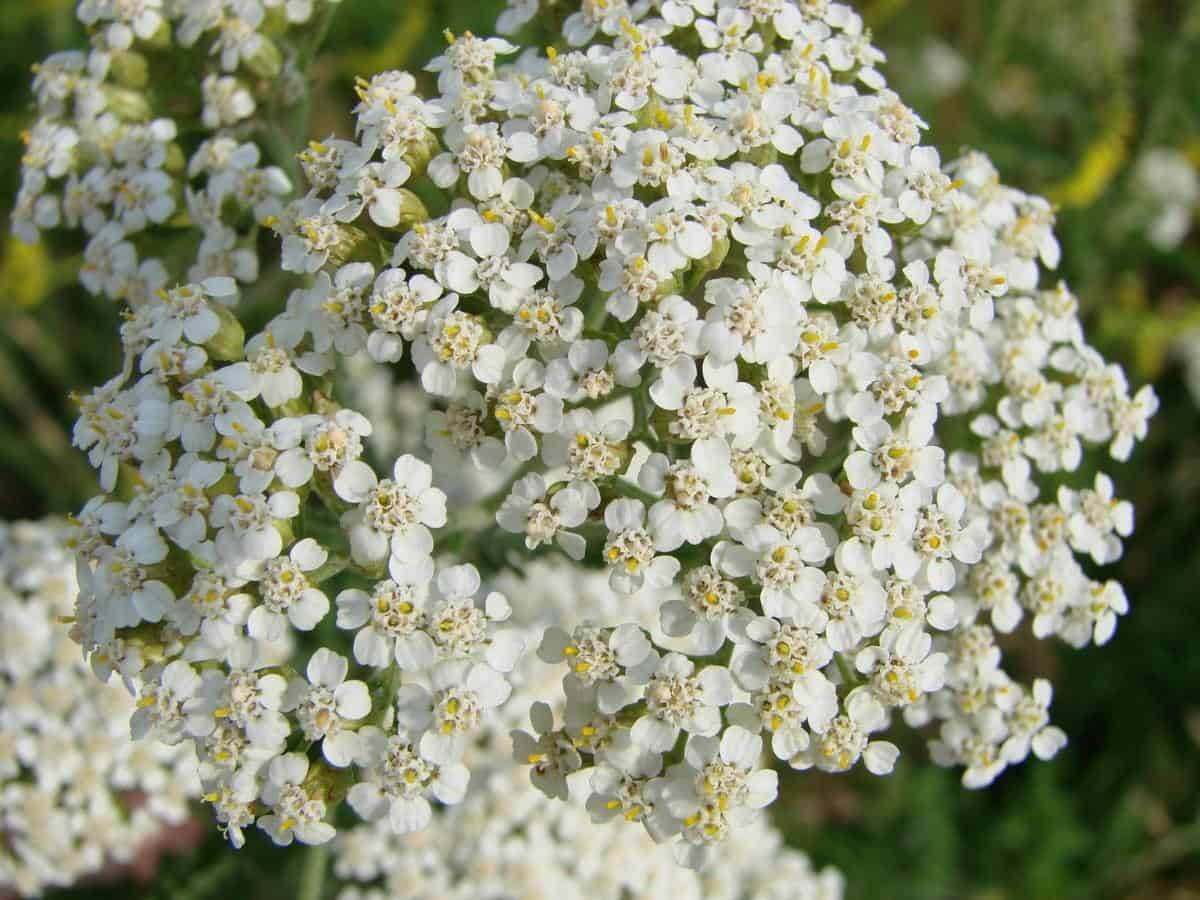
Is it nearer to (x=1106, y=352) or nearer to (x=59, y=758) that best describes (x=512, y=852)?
(x=59, y=758)

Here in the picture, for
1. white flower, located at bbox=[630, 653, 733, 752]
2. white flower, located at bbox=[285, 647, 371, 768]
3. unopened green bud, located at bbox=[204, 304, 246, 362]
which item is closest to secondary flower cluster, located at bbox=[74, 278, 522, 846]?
white flower, located at bbox=[285, 647, 371, 768]

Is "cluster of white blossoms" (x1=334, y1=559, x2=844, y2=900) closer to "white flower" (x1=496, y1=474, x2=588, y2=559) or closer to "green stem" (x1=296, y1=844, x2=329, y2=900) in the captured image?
"green stem" (x1=296, y1=844, x2=329, y2=900)

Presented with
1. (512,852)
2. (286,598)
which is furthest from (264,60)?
(512,852)

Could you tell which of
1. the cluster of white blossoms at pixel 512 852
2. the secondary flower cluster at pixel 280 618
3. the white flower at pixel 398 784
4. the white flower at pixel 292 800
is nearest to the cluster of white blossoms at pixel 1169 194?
the cluster of white blossoms at pixel 512 852

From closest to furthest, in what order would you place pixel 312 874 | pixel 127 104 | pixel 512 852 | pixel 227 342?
1. pixel 227 342
2. pixel 127 104
3. pixel 312 874
4. pixel 512 852

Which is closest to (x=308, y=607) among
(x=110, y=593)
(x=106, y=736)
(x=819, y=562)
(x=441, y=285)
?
(x=110, y=593)

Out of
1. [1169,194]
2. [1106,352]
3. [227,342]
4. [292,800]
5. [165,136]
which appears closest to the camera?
[292,800]
